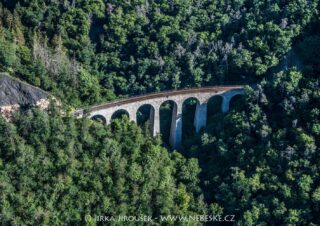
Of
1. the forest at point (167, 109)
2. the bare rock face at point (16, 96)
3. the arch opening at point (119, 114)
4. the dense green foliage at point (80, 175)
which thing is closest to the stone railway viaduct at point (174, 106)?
the arch opening at point (119, 114)

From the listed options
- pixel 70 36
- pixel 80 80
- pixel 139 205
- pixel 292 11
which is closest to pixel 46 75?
pixel 80 80

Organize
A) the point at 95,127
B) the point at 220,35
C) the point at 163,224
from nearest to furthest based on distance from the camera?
the point at 163,224 → the point at 95,127 → the point at 220,35

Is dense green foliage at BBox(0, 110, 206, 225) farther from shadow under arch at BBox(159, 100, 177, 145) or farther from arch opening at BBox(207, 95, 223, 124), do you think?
arch opening at BBox(207, 95, 223, 124)

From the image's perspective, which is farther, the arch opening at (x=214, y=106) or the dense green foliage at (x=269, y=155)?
the arch opening at (x=214, y=106)

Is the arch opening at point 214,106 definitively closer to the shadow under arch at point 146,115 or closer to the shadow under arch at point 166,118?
the shadow under arch at point 166,118

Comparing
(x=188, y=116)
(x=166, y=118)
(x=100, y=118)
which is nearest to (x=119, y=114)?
(x=100, y=118)

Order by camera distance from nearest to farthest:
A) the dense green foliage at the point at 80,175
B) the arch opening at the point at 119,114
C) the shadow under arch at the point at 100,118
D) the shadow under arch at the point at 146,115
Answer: the dense green foliage at the point at 80,175
the shadow under arch at the point at 100,118
the arch opening at the point at 119,114
the shadow under arch at the point at 146,115

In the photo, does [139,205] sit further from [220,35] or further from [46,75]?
[220,35]

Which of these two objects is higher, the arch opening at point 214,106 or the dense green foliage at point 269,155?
the arch opening at point 214,106
